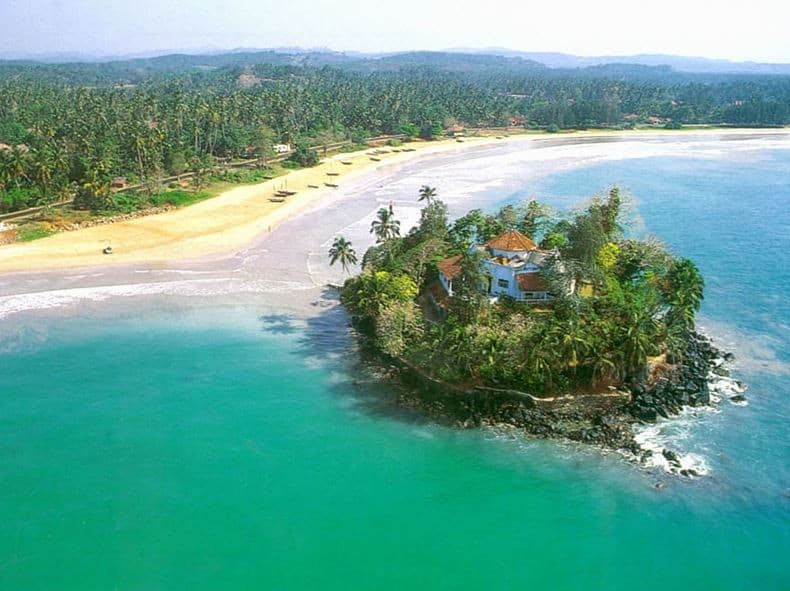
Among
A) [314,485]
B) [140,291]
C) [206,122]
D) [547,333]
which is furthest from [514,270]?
[206,122]

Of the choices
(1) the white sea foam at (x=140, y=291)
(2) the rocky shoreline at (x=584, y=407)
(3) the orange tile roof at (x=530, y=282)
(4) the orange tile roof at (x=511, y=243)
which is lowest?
(1) the white sea foam at (x=140, y=291)

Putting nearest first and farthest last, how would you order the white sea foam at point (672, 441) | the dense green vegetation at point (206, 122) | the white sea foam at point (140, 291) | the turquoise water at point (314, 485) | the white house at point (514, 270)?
1. the turquoise water at point (314, 485)
2. the white sea foam at point (672, 441)
3. the white house at point (514, 270)
4. the white sea foam at point (140, 291)
5. the dense green vegetation at point (206, 122)

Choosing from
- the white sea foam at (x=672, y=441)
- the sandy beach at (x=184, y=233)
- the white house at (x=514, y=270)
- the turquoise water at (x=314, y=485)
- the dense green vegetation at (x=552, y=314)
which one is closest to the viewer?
the turquoise water at (x=314, y=485)

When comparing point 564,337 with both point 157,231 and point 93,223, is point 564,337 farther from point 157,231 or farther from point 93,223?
point 93,223

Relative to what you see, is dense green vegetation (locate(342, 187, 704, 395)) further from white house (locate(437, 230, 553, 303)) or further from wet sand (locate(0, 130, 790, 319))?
wet sand (locate(0, 130, 790, 319))

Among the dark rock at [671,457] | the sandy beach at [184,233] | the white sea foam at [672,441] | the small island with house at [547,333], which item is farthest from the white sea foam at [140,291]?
the dark rock at [671,457]

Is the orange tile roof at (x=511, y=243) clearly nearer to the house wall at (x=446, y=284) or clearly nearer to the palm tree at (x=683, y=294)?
the house wall at (x=446, y=284)
